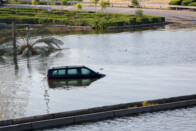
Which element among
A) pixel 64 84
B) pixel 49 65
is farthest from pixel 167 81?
pixel 49 65

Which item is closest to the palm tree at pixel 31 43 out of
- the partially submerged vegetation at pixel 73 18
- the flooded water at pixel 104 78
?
the flooded water at pixel 104 78

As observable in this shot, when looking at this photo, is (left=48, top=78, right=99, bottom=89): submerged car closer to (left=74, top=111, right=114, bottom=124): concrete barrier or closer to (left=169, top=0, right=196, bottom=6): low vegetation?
(left=74, top=111, right=114, bottom=124): concrete barrier

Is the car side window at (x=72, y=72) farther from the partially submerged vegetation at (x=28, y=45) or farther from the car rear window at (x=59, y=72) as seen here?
the partially submerged vegetation at (x=28, y=45)

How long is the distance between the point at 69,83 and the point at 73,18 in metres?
56.2

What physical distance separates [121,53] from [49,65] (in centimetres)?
958

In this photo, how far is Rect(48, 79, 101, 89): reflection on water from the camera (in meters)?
29.9

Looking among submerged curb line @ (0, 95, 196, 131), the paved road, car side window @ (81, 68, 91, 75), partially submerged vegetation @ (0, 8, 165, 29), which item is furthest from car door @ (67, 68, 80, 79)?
the paved road

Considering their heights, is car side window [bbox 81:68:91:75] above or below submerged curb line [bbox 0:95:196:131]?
above

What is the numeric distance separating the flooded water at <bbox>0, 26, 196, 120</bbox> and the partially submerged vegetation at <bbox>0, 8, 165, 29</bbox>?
2464cm

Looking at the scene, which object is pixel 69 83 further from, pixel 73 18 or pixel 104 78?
pixel 73 18

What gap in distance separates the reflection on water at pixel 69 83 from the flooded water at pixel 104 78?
0.07 meters

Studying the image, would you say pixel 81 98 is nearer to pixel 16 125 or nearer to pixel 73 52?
pixel 16 125

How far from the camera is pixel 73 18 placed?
85750mm

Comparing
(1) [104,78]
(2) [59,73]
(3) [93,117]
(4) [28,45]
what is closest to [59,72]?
(2) [59,73]
